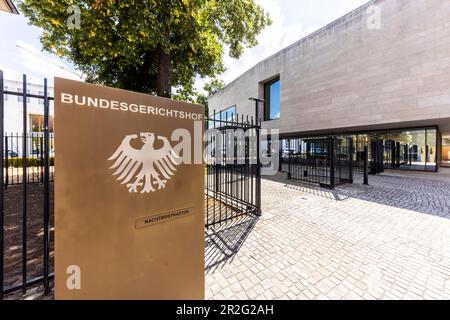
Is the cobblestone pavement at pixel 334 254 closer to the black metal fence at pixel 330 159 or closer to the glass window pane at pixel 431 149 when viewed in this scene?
the black metal fence at pixel 330 159

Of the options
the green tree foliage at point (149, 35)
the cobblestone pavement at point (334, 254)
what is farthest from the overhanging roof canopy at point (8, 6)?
the cobblestone pavement at point (334, 254)

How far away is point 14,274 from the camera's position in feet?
9.93

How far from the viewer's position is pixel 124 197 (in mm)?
1833

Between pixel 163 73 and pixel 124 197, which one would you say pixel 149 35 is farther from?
pixel 124 197

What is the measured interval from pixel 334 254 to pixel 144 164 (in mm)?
3923

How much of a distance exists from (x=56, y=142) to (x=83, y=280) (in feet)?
3.89

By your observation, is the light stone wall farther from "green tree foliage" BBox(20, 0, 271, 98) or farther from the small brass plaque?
the small brass plaque

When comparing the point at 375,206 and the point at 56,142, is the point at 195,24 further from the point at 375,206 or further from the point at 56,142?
the point at 375,206

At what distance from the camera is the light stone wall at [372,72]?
12.7m

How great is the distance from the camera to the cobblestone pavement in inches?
112

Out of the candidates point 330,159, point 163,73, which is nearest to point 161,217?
point 163,73
